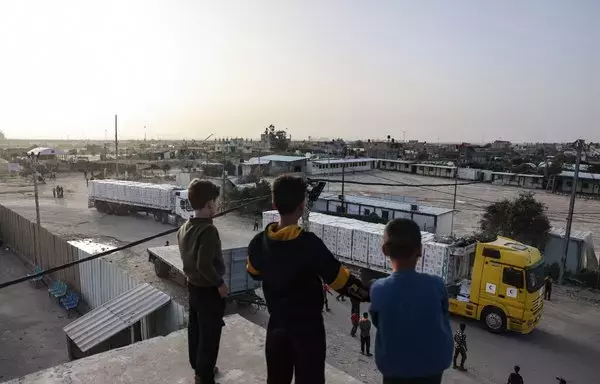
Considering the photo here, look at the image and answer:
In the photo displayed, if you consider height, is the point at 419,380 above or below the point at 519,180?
above

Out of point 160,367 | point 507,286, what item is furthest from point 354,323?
point 160,367

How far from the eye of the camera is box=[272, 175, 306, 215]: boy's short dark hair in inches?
108

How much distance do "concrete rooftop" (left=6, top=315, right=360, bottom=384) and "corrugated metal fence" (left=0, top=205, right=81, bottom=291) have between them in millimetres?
10416

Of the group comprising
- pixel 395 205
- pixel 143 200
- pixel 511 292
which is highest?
pixel 395 205

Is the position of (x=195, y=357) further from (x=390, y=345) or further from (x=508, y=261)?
(x=508, y=261)

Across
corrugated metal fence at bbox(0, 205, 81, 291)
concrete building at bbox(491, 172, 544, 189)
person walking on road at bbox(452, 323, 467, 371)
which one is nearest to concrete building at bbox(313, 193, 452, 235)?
person walking on road at bbox(452, 323, 467, 371)

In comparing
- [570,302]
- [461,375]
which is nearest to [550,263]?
[570,302]

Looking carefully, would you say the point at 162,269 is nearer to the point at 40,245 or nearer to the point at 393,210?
the point at 40,245

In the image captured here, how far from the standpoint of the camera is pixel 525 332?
11.9 m

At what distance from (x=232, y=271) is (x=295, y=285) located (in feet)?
33.2

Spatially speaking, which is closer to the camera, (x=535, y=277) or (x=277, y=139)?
(x=535, y=277)

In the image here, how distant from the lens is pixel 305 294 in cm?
266

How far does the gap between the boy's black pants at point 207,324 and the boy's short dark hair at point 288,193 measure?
1.22 meters

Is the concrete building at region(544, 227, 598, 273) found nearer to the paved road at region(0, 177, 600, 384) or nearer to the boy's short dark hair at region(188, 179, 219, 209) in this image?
the paved road at region(0, 177, 600, 384)
